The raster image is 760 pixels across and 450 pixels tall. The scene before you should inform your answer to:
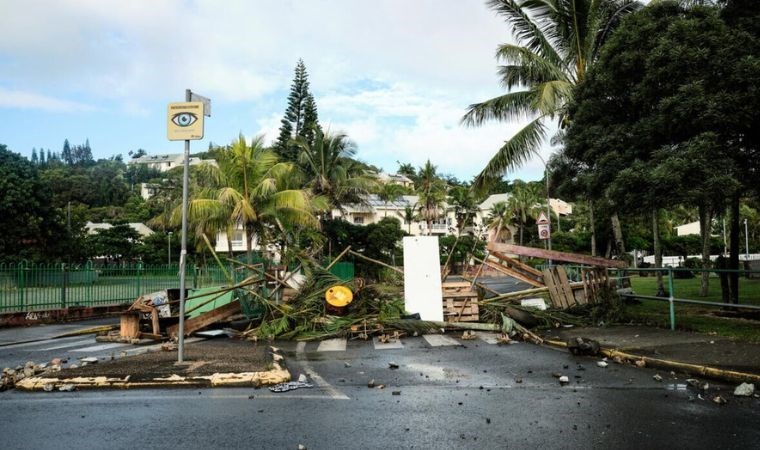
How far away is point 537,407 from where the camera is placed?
618cm

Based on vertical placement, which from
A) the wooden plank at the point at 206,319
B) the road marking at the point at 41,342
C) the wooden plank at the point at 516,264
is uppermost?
the wooden plank at the point at 516,264

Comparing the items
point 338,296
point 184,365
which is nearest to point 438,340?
point 338,296

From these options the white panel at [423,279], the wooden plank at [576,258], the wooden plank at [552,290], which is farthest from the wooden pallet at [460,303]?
the wooden plank at [552,290]

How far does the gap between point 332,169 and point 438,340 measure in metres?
26.8

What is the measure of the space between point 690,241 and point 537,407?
56.9m

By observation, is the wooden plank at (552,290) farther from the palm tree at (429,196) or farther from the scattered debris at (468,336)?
the palm tree at (429,196)

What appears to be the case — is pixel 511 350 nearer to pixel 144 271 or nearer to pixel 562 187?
pixel 562 187

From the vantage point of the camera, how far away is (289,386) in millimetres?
7320

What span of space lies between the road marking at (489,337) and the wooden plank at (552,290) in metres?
2.12

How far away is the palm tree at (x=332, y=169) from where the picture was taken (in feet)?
122

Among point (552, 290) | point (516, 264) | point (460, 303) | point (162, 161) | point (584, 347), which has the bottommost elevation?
point (584, 347)

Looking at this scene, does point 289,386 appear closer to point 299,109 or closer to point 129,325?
point 129,325

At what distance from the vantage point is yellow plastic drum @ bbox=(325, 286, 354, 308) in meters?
12.9

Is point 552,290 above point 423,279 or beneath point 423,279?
beneath
